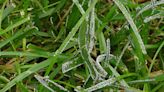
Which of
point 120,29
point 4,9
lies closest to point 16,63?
point 4,9

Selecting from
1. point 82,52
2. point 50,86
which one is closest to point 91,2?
point 82,52

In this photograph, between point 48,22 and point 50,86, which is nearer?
point 50,86

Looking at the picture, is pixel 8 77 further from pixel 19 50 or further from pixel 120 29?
pixel 120 29

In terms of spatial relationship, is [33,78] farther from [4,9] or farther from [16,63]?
[4,9]

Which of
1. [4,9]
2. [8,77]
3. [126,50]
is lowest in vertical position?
[126,50]

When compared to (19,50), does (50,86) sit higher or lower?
lower

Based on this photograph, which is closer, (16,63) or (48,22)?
(16,63)
